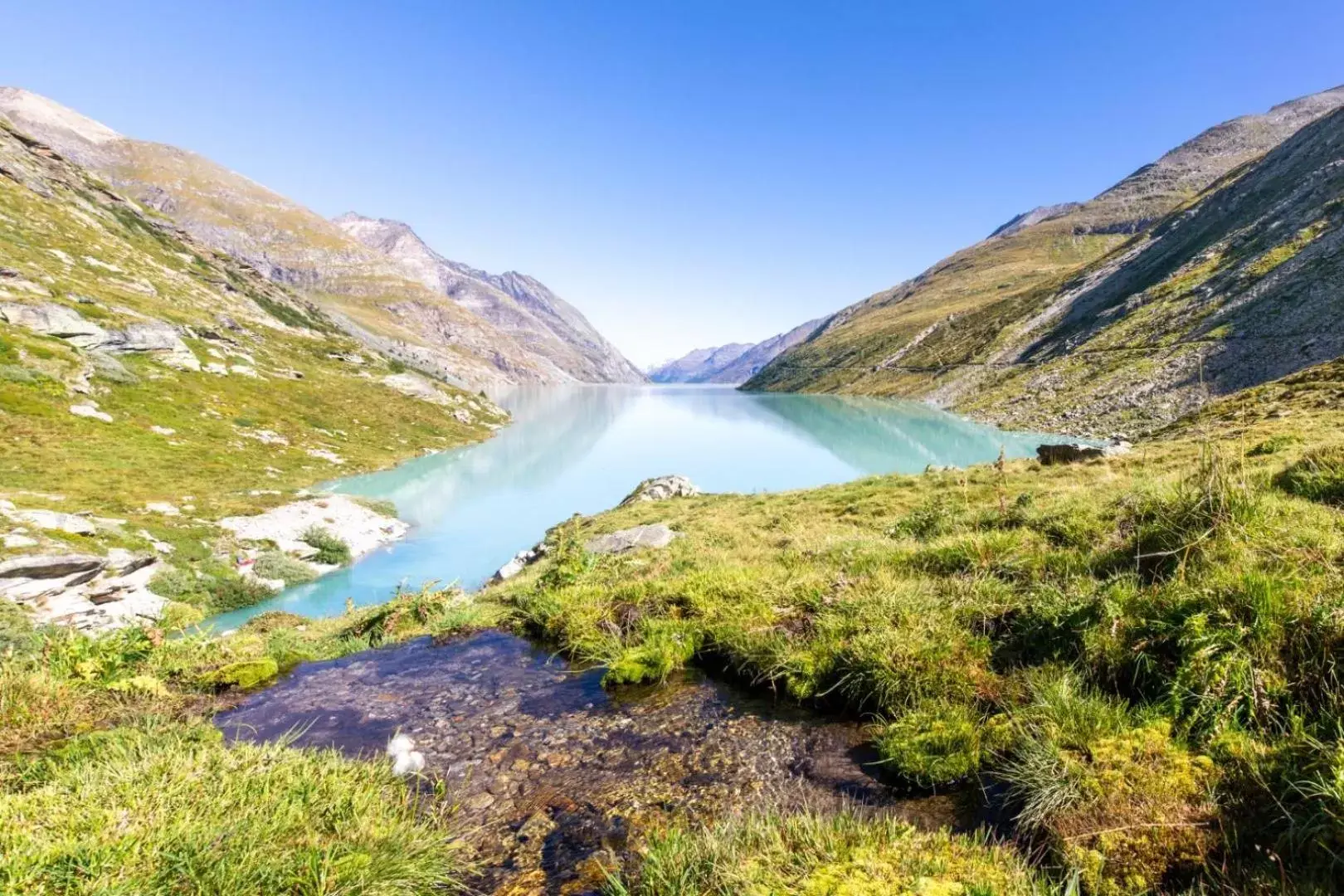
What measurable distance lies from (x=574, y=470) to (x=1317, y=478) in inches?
2527

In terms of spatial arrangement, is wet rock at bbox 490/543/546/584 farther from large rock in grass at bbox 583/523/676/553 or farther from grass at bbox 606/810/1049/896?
grass at bbox 606/810/1049/896

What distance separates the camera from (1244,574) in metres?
5.30

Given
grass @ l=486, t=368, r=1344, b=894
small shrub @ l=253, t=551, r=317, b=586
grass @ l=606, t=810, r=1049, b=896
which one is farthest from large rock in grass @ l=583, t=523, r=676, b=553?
small shrub @ l=253, t=551, r=317, b=586

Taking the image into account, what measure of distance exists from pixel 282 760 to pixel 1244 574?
9233mm

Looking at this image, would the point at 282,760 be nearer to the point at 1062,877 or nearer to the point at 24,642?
the point at 1062,877

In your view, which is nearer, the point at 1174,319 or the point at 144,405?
the point at 144,405

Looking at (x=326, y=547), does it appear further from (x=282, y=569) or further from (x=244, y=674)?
(x=244, y=674)

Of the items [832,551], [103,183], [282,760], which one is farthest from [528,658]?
[103,183]

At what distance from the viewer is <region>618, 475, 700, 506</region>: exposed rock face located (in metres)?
37.0

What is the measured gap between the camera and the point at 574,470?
68.4 metres

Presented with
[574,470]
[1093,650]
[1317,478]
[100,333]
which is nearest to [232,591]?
[1093,650]

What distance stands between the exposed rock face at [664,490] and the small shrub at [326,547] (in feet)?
56.7

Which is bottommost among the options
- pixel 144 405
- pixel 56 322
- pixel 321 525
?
pixel 321 525

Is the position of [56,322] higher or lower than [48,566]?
higher
